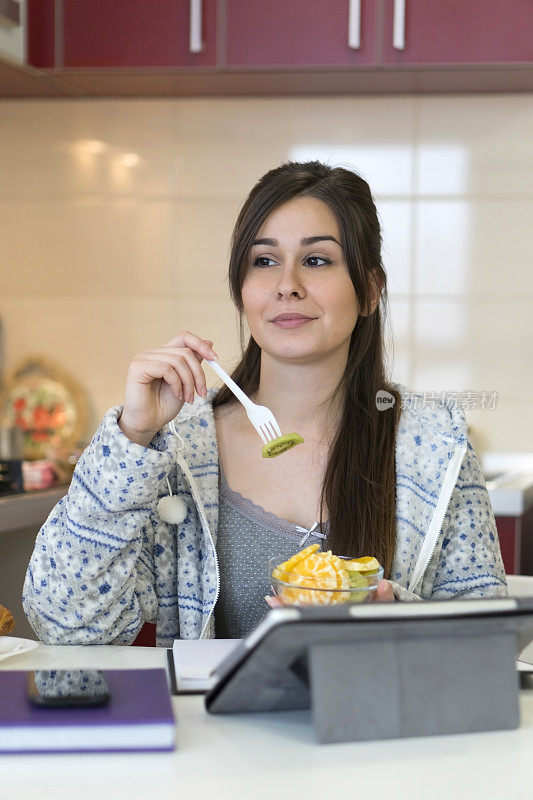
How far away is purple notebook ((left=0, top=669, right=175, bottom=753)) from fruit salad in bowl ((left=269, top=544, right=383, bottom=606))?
18 centimetres

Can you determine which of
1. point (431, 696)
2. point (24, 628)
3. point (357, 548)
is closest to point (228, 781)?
point (431, 696)

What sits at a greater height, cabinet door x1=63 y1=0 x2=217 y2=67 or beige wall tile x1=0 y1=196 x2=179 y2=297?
cabinet door x1=63 y1=0 x2=217 y2=67

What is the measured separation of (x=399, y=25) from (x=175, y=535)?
1.56m

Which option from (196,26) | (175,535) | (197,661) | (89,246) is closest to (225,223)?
(89,246)

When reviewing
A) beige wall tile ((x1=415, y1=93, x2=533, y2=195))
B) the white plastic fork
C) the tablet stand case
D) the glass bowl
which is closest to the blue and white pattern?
the white plastic fork

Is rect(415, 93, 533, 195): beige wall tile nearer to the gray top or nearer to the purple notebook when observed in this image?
the gray top

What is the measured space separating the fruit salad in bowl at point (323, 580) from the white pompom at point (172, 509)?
1.05ft

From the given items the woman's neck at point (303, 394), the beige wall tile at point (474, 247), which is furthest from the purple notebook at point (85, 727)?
the beige wall tile at point (474, 247)

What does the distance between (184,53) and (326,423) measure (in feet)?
4.51

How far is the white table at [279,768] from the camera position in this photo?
2.13ft

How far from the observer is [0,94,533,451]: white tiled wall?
2590 mm

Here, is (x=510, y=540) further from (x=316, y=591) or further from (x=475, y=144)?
(x=316, y=591)

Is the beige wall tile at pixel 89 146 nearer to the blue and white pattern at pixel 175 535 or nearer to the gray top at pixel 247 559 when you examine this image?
the blue and white pattern at pixel 175 535

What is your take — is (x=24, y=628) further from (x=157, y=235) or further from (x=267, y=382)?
(x=157, y=235)
